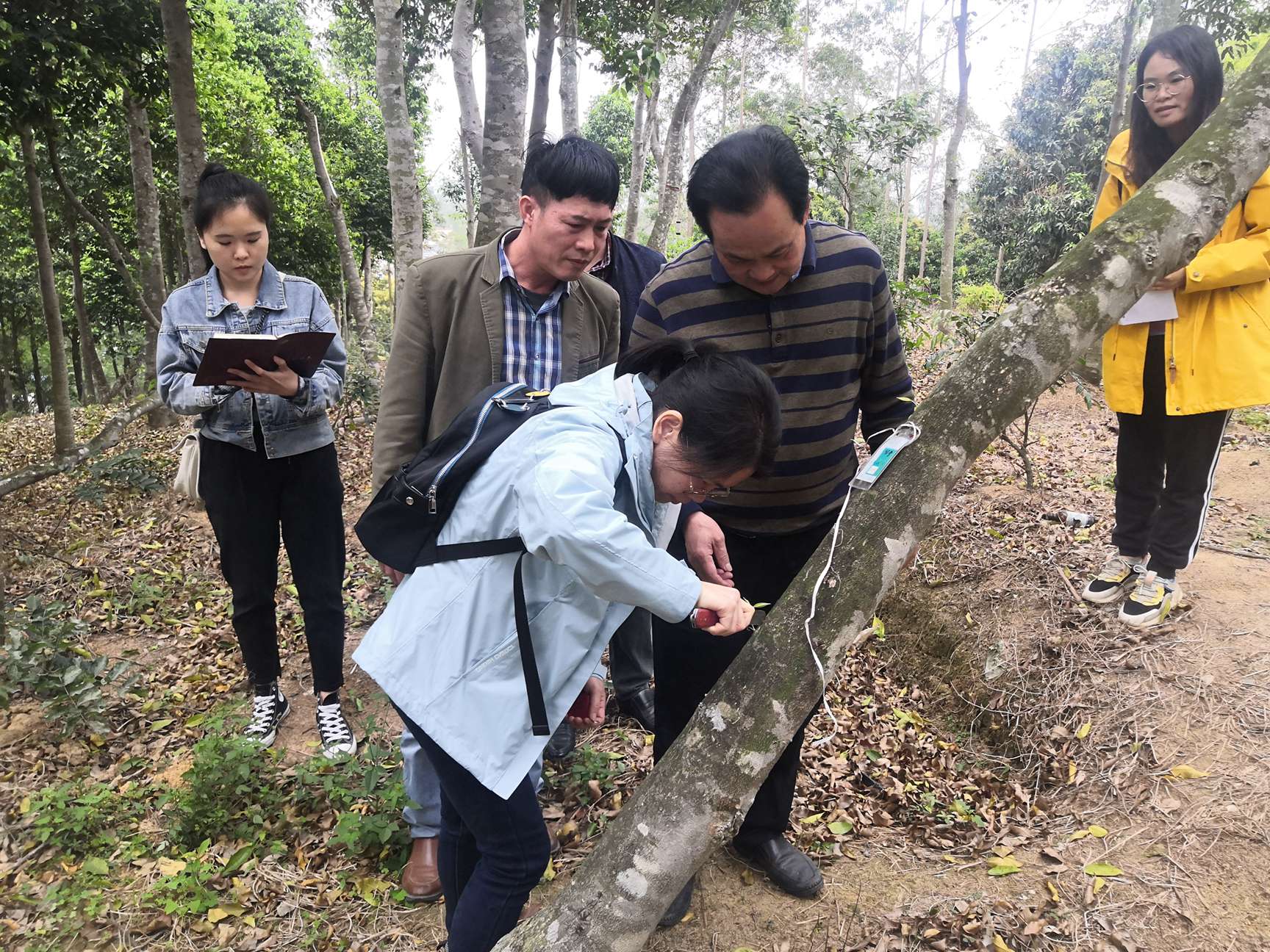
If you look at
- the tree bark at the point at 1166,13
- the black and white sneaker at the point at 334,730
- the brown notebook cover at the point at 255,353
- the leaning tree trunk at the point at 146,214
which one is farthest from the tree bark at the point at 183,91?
the tree bark at the point at 1166,13

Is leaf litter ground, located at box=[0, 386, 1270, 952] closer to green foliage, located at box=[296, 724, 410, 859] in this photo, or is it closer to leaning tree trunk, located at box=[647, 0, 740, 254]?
green foliage, located at box=[296, 724, 410, 859]

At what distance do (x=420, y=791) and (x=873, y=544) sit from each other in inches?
65.5

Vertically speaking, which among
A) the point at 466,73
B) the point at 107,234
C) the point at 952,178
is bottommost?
the point at 107,234

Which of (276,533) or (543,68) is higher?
(543,68)

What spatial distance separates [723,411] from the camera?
152 centimetres

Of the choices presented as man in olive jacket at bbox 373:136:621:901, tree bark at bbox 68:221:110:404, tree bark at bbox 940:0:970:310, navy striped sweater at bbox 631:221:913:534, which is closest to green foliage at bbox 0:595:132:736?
man in olive jacket at bbox 373:136:621:901

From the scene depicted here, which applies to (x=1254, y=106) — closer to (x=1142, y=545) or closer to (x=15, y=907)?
(x=1142, y=545)

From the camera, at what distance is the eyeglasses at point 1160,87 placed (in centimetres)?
267

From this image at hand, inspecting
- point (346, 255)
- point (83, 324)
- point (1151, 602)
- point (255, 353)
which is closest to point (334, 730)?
point (255, 353)

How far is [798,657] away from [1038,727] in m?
2.22

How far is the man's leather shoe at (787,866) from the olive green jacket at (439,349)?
5.65ft

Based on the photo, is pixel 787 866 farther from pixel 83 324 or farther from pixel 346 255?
pixel 83 324

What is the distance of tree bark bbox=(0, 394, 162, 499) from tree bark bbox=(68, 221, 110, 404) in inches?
176

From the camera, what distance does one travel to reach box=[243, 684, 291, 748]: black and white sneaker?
3154 mm
